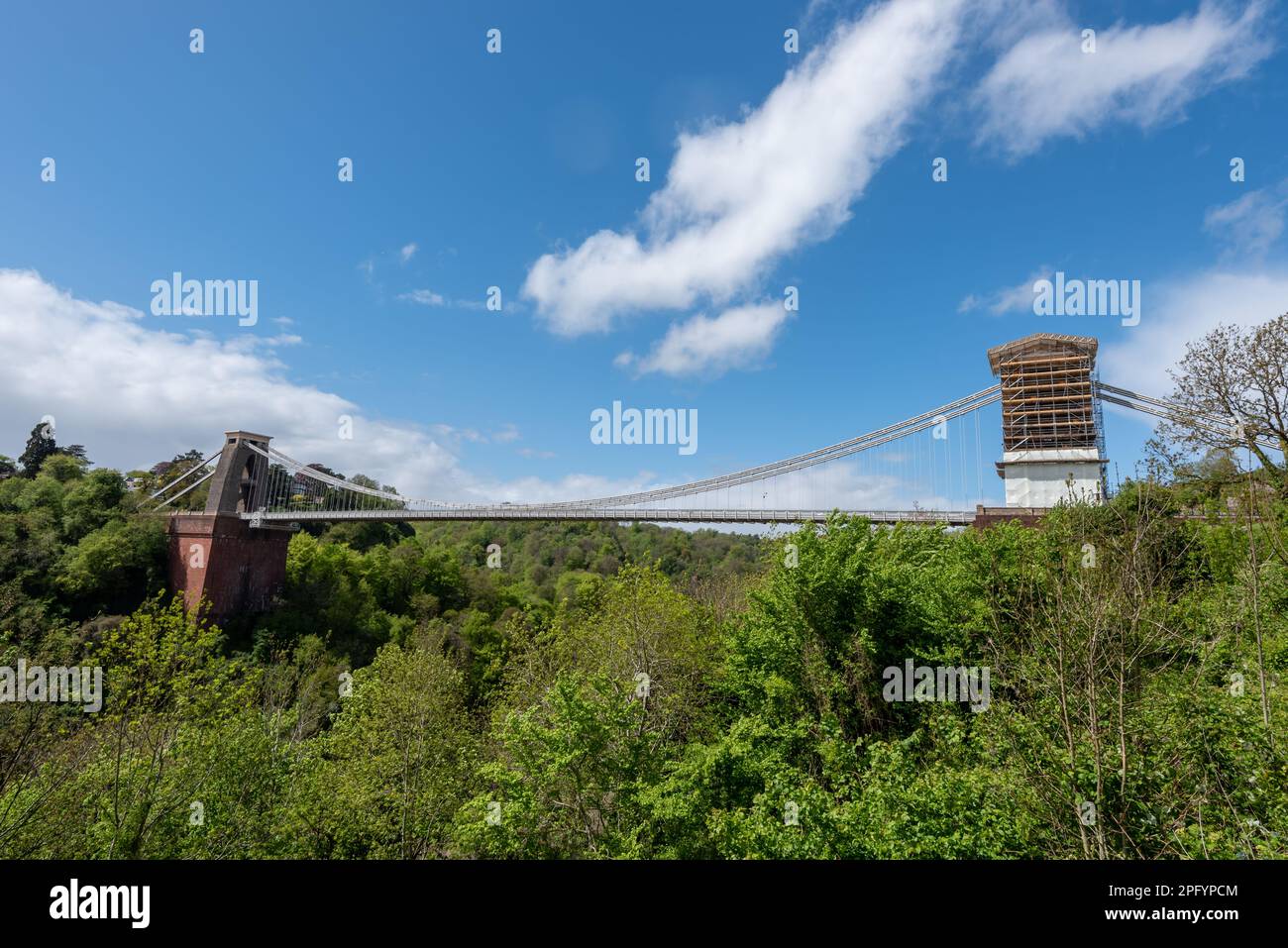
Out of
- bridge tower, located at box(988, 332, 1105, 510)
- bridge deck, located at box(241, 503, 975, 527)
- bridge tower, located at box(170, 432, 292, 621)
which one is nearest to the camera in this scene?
bridge tower, located at box(988, 332, 1105, 510)

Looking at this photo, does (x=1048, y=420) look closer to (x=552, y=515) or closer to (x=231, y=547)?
(x=552, y=515)

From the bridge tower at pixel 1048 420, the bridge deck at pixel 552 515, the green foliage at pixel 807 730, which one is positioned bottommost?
the green foliage at pixel 807 730

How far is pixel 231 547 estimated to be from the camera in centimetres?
3581

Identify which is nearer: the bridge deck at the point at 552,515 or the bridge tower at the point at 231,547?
the bridge tower at the point at 231,547

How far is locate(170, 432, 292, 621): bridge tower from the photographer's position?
33875 millimetres

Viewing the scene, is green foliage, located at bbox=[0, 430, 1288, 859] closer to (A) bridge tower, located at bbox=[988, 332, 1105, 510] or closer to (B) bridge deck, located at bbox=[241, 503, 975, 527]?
(A) bridge tower, located at bbox=[988, 332, 1105, 510]

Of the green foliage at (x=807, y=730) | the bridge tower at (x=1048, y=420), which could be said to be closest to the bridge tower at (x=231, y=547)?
the green foliage at (x=807, y=730)

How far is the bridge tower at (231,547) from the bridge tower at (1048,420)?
43217 mm

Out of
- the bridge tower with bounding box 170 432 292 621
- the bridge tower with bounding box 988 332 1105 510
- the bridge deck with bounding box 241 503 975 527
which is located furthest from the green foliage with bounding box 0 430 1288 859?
the bridge deck with bounding box 241 503 975 527

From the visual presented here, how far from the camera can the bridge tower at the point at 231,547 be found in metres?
33.9

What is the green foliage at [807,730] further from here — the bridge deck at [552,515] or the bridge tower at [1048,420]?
the bridge deck at [552,515]

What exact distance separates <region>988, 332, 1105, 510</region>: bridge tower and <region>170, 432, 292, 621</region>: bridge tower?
43.2m
